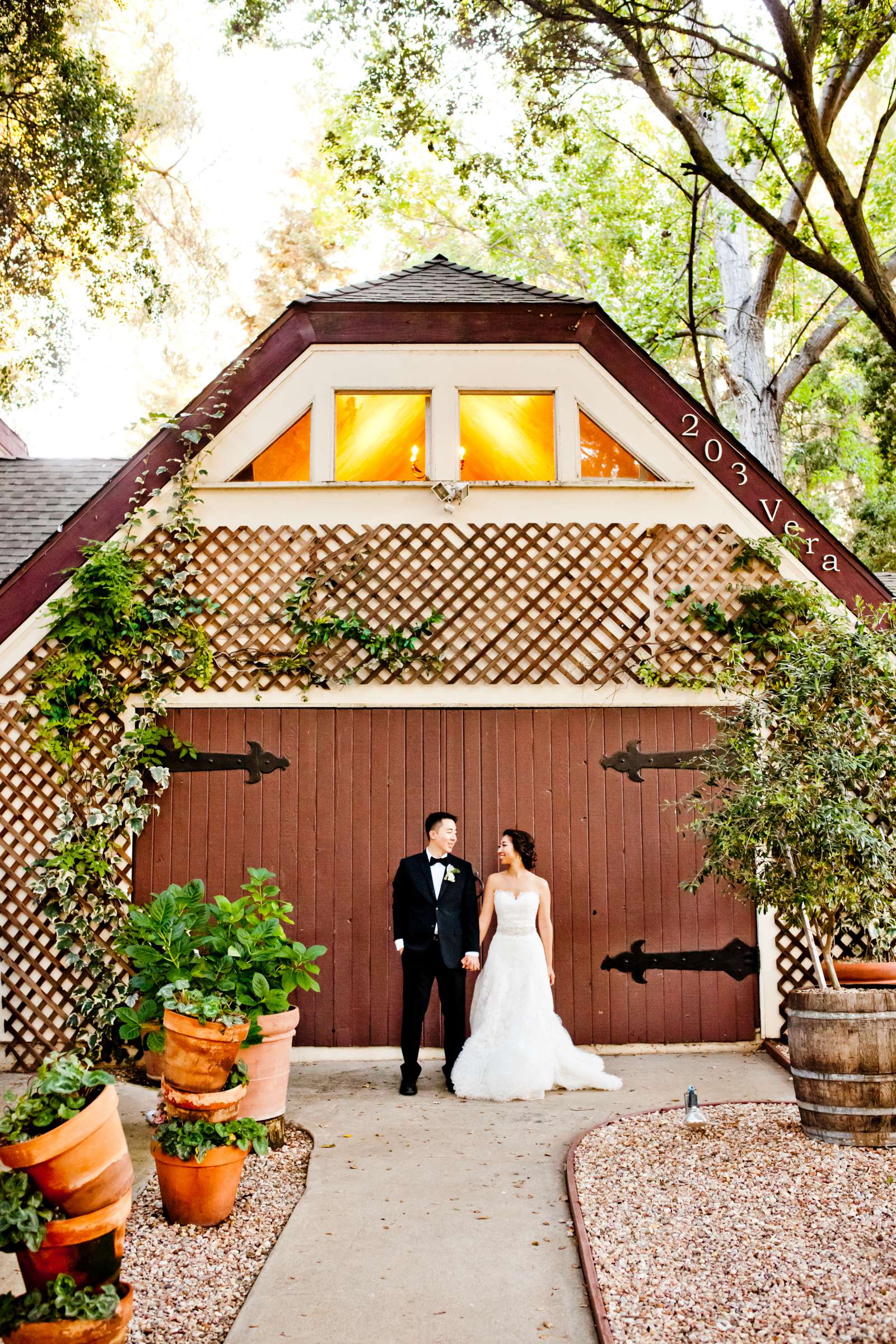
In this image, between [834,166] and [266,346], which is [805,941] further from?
[266,346]

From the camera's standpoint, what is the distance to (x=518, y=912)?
240 inches

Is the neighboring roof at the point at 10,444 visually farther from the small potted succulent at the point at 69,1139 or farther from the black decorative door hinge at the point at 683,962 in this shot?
the small potted succulent at the point at 69,1139

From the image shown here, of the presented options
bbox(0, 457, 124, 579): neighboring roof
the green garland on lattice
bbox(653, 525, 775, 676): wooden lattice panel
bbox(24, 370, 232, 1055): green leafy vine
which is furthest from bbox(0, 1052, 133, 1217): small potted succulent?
bbox(0, 457, 124, 579): neighboring roof

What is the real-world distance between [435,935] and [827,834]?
2.36 m

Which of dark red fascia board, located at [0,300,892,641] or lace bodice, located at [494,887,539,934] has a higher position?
dark red fascia board, located at [0,300,892,641]

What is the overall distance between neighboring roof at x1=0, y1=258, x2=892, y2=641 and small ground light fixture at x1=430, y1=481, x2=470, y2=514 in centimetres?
111

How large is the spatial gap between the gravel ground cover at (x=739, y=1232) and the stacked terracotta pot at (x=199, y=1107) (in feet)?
4.60

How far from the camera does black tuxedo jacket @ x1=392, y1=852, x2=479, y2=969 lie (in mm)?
5930

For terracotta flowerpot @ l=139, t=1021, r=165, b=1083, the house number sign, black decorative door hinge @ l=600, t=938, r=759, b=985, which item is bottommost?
terracotta flowerpot @ l=139, t=1021, r=165, b=1083

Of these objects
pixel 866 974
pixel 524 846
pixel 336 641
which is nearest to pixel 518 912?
pixel 524 846

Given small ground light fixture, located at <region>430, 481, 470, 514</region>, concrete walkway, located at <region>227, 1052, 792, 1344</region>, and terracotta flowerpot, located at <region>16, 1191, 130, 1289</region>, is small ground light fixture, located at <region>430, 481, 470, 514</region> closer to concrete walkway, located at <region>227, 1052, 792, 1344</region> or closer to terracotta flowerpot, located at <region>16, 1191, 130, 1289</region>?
concrete walkway, located at <region>227, 1052, 792, 1344</region>

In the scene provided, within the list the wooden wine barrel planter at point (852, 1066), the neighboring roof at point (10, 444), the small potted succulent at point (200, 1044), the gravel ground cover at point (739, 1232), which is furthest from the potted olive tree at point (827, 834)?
the neighboring roof at point (10, 444)

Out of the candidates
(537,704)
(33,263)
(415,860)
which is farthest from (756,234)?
(415,860)

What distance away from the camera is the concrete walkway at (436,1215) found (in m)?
3.17
